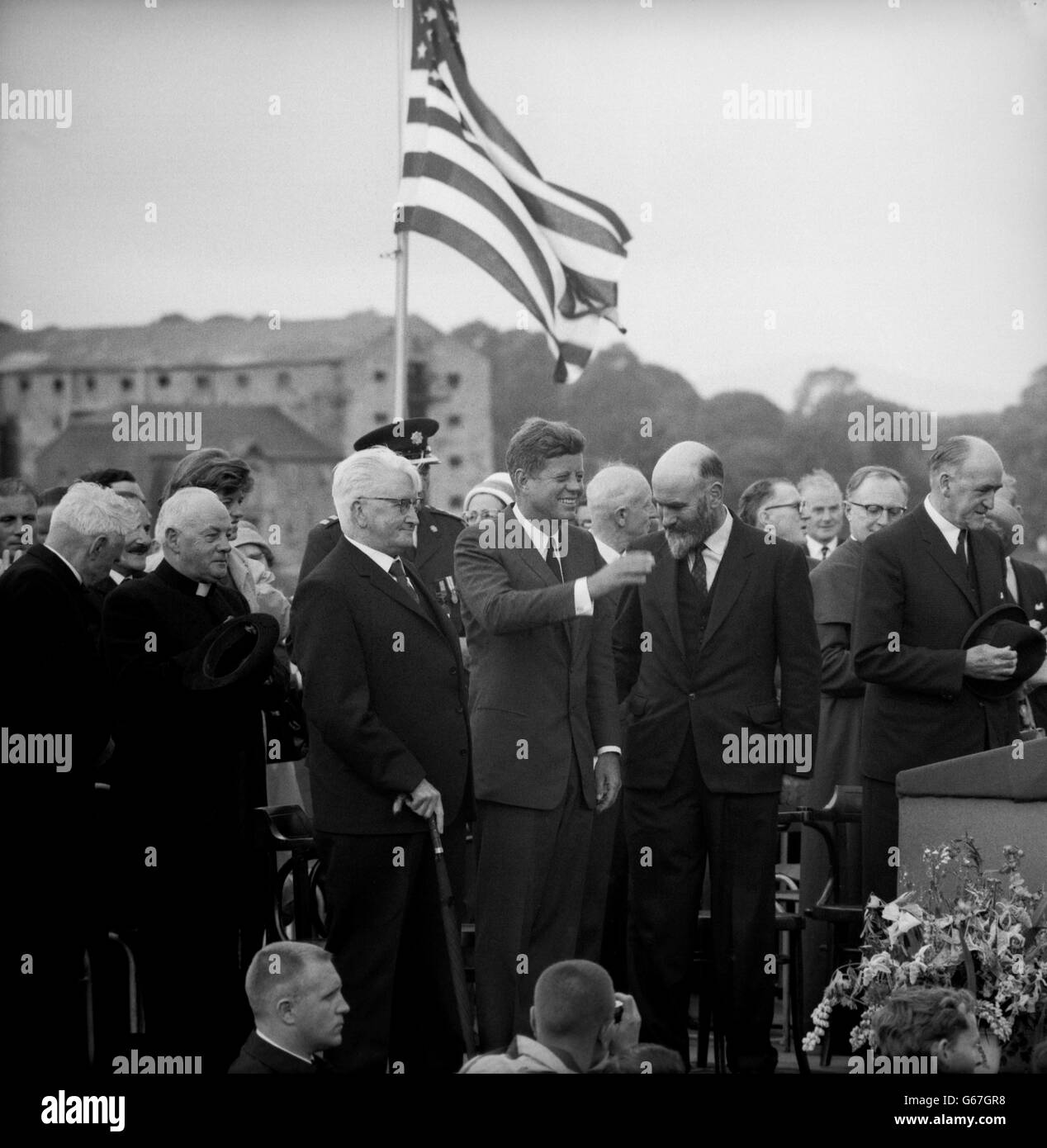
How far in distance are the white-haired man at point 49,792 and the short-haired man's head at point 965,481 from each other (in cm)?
325

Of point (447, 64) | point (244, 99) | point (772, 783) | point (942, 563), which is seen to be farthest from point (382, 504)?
point (244, 99)

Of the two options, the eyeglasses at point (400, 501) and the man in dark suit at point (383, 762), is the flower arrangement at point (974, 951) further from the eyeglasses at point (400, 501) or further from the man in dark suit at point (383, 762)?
the eyeglasses at point (400, 501)

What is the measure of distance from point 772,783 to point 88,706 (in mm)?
2393

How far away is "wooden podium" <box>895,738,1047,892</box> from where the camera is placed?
609 cm

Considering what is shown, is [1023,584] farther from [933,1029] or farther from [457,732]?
[933,1029]

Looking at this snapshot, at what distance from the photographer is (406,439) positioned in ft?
25.9

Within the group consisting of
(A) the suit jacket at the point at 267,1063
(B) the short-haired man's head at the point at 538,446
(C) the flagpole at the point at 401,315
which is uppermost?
(C) the flagpole at the point at 401,315

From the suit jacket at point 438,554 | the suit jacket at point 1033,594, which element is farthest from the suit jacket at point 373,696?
the suit jacket at point 1033,594

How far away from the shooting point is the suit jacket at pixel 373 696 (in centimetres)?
620

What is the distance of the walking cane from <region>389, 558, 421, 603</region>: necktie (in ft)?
2.58

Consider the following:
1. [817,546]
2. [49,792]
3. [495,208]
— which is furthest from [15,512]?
[817,546]

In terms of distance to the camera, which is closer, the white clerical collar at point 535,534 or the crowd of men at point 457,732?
the crowd of men at point 457,732

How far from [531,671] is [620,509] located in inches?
51.9

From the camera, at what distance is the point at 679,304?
2775 cm
